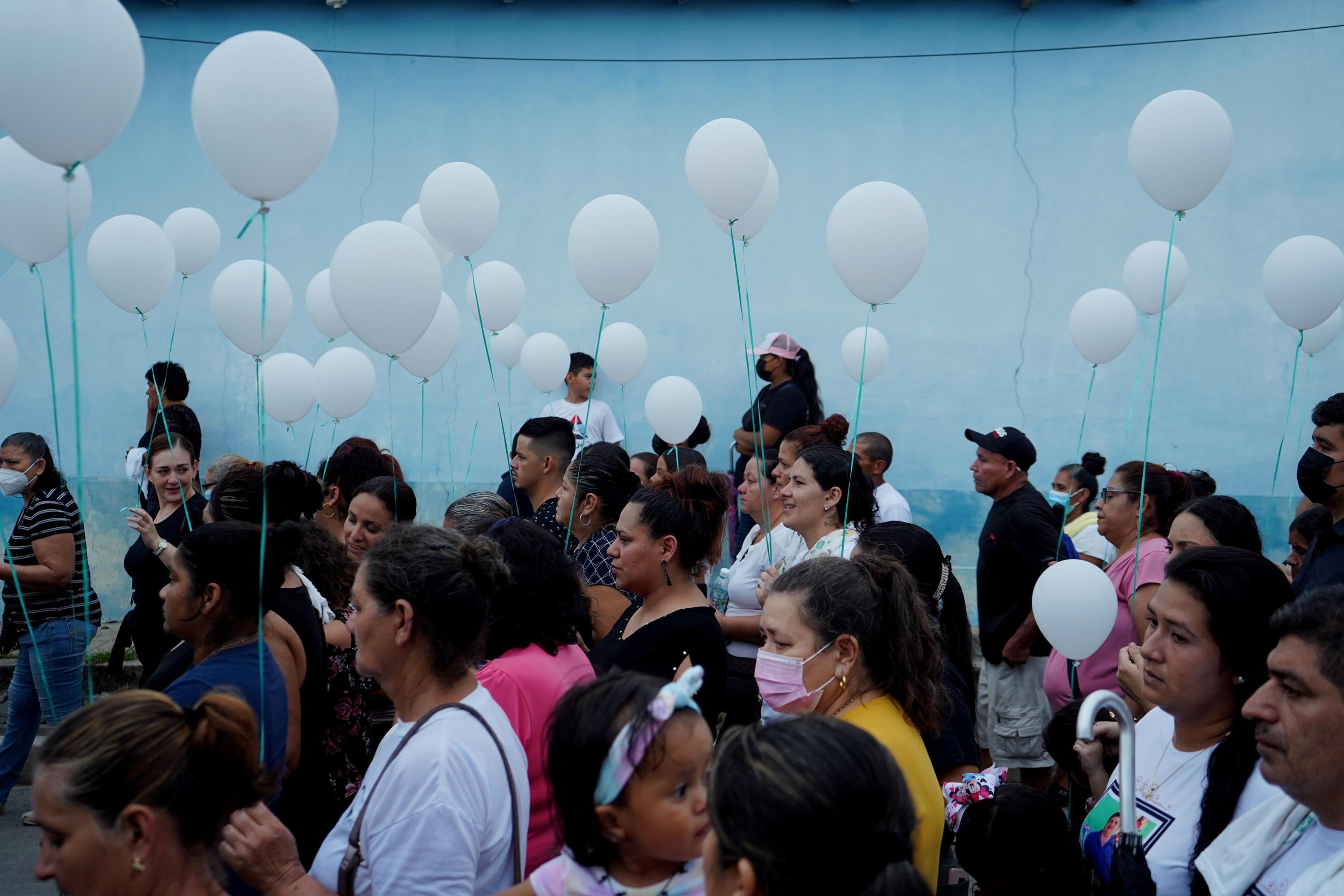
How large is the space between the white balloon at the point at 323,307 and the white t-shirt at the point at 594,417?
1.84 m

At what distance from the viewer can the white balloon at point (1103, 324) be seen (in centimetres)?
542

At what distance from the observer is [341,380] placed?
5094 millimetres

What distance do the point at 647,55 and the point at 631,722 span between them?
23.6 ft

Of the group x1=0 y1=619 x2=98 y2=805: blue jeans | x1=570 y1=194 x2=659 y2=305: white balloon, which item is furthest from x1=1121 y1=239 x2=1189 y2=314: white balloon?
x1=0 y1=619 x2=98 y2=805: blue jeans

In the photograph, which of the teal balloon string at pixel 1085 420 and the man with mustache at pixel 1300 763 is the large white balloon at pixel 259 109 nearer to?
the man with mustache at pixel 1300 763

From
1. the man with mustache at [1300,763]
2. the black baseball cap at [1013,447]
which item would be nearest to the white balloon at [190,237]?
the black baseball cap at [1013,447]

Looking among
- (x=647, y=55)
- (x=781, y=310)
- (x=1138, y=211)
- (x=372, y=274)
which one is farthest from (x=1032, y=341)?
(x=372, y=274)

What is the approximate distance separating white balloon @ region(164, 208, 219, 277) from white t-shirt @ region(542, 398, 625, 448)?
2.32m

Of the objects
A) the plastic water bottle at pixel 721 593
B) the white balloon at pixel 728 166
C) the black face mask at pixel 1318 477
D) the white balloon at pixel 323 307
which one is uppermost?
the white balloon at pixel 728 166

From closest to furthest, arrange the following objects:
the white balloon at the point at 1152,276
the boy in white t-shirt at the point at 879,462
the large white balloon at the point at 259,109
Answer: the large white balloon at the point at 259,109 → the boy in white t-shirt at the point at 879,462 → the white balloon at the point at 1152,276

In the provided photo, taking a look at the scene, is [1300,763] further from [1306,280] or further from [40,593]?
[40,593]

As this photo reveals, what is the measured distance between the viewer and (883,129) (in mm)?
7715

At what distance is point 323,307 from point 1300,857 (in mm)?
4808

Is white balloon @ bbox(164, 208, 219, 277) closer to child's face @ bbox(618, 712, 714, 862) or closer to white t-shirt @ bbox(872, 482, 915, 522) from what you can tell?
white t-shirt @ bbox(872, 482, 915, 522)
